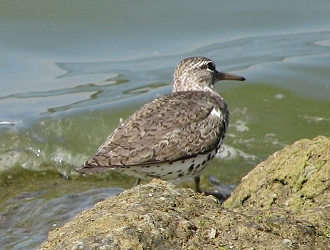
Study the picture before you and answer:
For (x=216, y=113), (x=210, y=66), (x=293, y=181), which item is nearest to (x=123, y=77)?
(x=210, y=66)

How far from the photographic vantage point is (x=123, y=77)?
1160cm

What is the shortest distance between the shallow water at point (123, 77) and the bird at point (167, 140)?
0.73 metres

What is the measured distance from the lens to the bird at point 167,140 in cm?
676

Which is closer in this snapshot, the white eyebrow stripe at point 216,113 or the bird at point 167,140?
the bird at point 167,140

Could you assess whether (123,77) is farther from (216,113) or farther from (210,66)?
(216,113)

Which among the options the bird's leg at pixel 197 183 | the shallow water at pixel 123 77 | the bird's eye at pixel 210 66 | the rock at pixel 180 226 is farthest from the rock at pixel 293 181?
the bird's eye at pixel 210 66

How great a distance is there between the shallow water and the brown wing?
0.75 metres

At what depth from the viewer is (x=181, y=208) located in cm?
383

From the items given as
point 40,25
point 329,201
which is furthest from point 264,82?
point 329,201

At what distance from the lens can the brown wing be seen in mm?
6766

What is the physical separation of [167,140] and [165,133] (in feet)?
0.29

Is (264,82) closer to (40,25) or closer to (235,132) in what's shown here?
(235,132)

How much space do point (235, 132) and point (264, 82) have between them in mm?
1673

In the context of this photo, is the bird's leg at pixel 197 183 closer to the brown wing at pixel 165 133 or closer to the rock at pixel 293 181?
the brown wing at pixel 165 133
